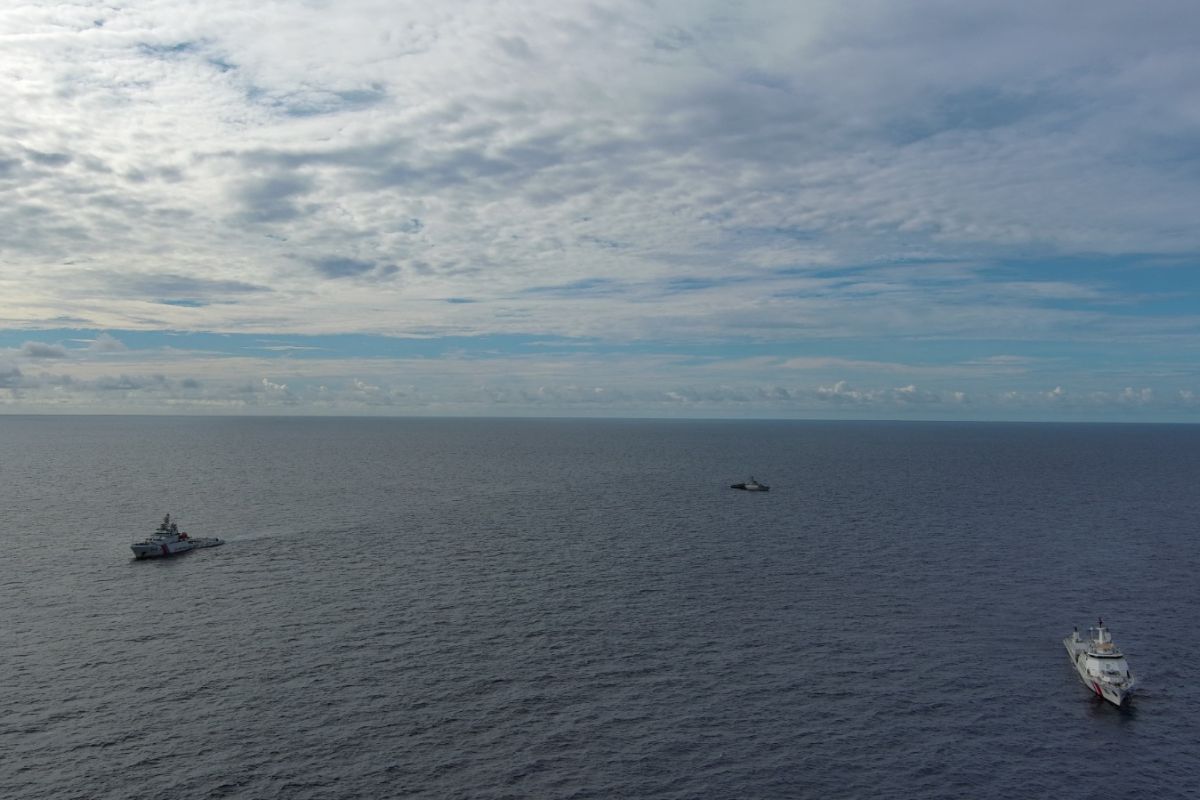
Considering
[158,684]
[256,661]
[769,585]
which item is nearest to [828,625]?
[769,585]

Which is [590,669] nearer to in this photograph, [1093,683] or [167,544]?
[1093,683]

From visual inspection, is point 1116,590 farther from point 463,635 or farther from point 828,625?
point 463,635

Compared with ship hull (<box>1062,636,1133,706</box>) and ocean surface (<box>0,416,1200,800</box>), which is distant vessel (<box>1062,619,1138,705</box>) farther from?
ocean surface (<box>0,416,1200,800</box>)

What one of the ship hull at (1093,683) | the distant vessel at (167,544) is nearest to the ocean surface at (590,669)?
the ship hull at (1093,683)

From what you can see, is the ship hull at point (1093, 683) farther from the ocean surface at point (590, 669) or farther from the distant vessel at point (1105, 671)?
the ocean surface at point (590, 669)

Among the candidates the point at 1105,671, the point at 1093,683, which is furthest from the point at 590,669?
the point at 1105,671
